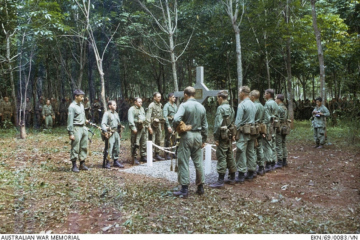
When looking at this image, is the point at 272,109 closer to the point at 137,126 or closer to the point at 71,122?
the point at 137,126

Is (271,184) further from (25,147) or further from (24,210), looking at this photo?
(25,147)

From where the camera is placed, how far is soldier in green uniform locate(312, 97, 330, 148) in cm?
1102

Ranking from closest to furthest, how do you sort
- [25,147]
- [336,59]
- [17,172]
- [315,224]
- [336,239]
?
[336,239] → [315,224] → [17,172] → [25,147] → [336,59]

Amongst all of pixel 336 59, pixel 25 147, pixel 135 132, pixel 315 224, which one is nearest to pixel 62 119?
pixel 25 147

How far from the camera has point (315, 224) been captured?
4418 millimetres

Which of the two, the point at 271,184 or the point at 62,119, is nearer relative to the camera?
the point at 271,184

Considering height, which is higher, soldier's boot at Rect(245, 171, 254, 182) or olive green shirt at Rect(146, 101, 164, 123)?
olive green shirt at Rect(146, 101, 164, 123)

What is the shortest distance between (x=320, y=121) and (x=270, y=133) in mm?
4253

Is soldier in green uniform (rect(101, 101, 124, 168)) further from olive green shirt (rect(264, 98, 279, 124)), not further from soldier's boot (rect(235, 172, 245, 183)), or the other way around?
olive green shirt (rect(264, 98, 279, 124))

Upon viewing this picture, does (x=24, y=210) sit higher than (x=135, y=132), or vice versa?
(x=135, y=132)

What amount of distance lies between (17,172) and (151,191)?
11.9 feet

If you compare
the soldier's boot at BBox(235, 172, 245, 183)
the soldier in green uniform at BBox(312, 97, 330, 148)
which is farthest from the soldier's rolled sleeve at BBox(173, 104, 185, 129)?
the soldier in green uniform at BBox(312, 97, 330, 148)

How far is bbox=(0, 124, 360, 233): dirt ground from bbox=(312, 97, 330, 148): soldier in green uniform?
8.37ft

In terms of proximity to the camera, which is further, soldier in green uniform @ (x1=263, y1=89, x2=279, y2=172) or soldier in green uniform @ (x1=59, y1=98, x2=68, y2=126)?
soldier in green uniform @ (x1=59, y1=98, x2=68, y2=126)
